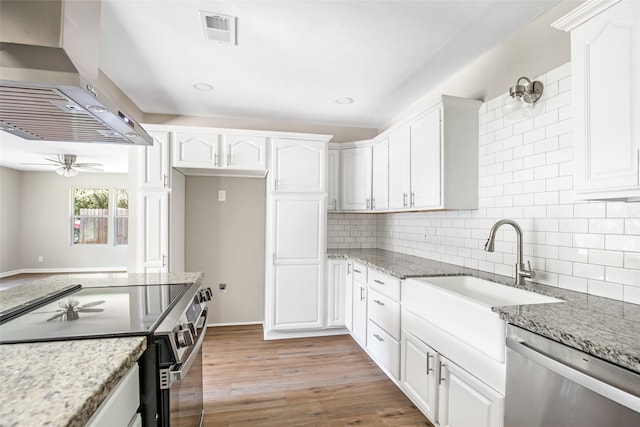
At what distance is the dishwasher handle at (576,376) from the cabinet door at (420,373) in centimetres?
68

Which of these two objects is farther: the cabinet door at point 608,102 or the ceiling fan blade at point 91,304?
the ceiling fan blade at point 91,304

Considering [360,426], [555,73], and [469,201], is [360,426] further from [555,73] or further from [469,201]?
[555,73]

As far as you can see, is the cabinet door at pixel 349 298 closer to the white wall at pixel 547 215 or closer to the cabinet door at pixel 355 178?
the cabinet door at pixel 355 178

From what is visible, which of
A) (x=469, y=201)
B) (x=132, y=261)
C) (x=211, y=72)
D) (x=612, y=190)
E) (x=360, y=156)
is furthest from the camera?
(x=360, y=156)

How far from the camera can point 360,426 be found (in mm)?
2002

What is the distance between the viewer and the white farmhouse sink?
1441 millimetres

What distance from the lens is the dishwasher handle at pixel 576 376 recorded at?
89 cm

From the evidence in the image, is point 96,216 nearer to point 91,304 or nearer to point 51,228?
point 51,228

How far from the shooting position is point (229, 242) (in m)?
3.80

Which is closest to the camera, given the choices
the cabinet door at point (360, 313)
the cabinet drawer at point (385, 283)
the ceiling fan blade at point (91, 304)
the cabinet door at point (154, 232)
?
the ceiling fan blade at point (91, 304)

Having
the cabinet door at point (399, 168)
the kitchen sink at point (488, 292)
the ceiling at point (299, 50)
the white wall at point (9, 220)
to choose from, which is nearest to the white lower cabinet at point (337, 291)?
the cabinet door at point (399, 168)

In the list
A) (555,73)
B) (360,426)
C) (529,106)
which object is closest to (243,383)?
(360,426)

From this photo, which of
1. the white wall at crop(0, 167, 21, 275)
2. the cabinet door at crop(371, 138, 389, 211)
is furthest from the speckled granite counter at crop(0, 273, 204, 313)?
the white wall at crop(0, 167, 21, 275)

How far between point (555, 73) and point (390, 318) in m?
1.92
